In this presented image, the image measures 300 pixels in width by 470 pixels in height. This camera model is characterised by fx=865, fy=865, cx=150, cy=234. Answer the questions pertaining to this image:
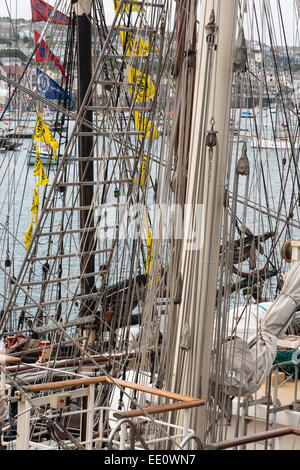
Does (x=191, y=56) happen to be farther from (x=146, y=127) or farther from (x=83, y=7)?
(x=83, y=7)

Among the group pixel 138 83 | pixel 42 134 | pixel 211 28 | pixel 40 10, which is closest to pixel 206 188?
pixel 211 28

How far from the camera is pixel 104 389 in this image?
36.6ft

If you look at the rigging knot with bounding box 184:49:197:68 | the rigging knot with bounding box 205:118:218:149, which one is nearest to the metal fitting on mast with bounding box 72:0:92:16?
the rigging knot with bounding box 184:49:197:68

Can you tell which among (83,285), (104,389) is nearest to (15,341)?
(83,285)

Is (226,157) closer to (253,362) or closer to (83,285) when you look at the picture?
(253,362)

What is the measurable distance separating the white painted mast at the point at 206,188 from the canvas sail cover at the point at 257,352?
297 millimetres

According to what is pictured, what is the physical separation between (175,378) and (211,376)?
39cm

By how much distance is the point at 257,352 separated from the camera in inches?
348

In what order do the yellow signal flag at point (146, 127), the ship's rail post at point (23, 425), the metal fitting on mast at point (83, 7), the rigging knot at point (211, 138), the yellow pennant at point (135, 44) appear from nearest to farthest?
the ship's rail post at point (23, 425) < the rigging knot at point (211, 138) < the yellow signal flag at point (146, 127) < the yellow pennant at point (135, 44) < the metal fitting on mast at point (83, 7)

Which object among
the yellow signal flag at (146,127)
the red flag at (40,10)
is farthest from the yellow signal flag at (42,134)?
the red flag at (40,10)

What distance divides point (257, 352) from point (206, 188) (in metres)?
1.98

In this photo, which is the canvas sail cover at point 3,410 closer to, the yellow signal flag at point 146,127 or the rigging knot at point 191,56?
the yellow signal flag at point 146,127

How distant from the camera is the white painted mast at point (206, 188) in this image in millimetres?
7801

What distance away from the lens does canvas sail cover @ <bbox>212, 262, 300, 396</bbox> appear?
27.5ft
